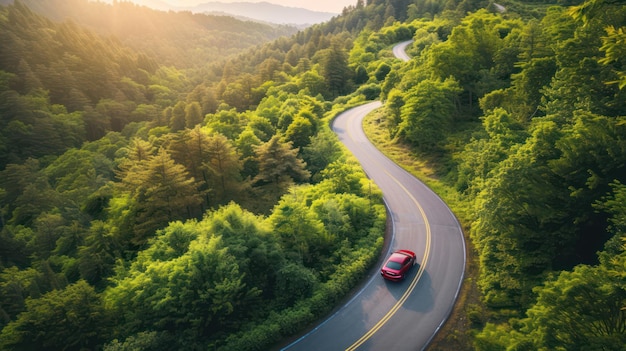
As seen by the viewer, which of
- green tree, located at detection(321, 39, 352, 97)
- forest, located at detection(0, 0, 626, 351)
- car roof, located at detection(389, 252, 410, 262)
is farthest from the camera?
green tree, located at detection(321, 39, 352, 97)

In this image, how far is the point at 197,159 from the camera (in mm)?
40750

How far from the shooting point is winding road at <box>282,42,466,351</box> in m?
21.9

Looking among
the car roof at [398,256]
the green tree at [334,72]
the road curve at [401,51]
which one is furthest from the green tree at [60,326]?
the road curve at [401,51]

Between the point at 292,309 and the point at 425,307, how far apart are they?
9174 mm

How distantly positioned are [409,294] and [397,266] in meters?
2.24

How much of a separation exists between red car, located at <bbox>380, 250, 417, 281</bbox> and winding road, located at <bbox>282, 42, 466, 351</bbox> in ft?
2.03

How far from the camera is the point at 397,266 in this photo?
26.9m

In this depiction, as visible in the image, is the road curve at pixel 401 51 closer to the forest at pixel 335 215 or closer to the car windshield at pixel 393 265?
the forest at pixel 335 215

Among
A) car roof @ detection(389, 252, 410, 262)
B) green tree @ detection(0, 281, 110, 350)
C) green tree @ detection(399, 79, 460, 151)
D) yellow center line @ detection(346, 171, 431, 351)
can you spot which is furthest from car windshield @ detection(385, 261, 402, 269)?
green tree @ detection(399, 79, 460, 151)

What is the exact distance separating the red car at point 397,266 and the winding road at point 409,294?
24.3 inches

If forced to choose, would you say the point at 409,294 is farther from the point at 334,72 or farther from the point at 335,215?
the point at 334,72

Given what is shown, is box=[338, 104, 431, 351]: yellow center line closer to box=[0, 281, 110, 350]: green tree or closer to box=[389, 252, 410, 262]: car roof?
box=[389, 252, 410, 262]: car roof

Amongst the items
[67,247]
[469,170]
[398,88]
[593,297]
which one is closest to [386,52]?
[398,88]

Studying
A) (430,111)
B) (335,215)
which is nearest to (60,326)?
(335,215)
